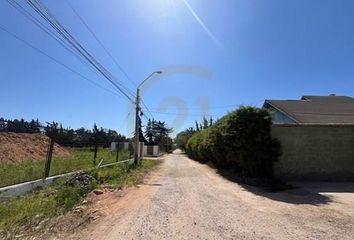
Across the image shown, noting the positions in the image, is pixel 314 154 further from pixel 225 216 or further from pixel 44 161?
pixel 44 161

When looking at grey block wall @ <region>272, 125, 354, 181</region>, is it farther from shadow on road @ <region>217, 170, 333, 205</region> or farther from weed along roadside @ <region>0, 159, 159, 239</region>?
weed along roadside @ <region>0, 159, 159, 239</region>

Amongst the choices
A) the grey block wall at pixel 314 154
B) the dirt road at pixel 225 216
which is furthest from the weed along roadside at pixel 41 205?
the grey block wall at pixel 314 154

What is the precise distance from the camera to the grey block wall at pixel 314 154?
1548 centimetres

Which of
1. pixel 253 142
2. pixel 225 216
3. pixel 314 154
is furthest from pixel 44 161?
pixel 314 154

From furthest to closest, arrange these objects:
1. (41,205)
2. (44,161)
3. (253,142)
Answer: (44,161)
(253,142)
(41,205)

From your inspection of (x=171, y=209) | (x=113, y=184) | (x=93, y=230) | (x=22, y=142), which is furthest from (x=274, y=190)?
(x=22, y=142)

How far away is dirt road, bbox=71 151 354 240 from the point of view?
6.60 m

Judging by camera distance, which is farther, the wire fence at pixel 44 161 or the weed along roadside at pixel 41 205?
the wire fence at pixel 44 161

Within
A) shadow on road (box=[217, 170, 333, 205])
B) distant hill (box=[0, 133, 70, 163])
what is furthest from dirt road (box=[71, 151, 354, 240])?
distant hill (box=[0, 133, 70, 163])

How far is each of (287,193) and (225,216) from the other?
15.3 ft

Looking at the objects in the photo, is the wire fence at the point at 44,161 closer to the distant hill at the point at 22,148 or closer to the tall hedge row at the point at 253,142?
the distant hill at the point at 22,148

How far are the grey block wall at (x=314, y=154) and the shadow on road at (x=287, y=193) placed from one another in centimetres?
192

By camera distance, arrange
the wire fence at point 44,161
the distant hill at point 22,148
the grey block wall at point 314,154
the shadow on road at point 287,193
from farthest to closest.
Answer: the distant hill at point 22,148
the grey block wall at point 314,154
the wire fence at point 44,161
the shadow on road at point 287,193

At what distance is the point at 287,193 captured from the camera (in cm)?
1181
